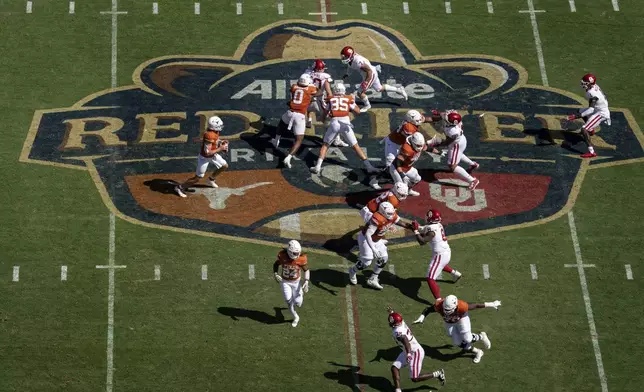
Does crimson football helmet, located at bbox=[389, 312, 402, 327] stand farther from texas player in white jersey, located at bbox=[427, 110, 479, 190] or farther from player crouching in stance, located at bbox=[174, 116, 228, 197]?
player crouching in stance, located at bbox=[174, 116, 228, 197]

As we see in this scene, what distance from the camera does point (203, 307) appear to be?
37.9 m

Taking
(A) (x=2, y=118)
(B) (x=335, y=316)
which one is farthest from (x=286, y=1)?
(B) (x=335, y=316)

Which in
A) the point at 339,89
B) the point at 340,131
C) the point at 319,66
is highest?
the point at 319,66

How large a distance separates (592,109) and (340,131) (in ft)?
21.7

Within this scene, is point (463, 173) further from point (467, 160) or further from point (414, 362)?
point (414, 362)

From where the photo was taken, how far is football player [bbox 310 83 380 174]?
40.7 metres

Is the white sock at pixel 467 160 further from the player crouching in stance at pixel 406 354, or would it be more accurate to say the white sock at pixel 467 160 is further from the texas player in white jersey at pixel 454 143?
the player crouching in stance at pixel 406 354

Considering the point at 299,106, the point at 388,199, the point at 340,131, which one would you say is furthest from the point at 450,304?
the point at 299,106

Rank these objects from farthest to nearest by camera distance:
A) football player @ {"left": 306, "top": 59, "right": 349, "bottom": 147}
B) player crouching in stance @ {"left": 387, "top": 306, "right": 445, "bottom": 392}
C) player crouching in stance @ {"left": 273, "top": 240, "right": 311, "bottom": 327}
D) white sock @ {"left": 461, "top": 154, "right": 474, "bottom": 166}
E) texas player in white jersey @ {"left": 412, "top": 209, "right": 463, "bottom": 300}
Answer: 1. football player @ {"left": 306, "top": 59, "right": 349, "bottom": 147}
2. white sock @ {"left": 461, "top": 154, "right": 474, "bottom": 166}
3. texas player in white jersey @ {"left": 412, "top": 209, "right": 463, "bottom": 300}
4. player crouching in stance @ {"left": 273, "top": 240, "right": 311, "bottom": 327}
5. player crouching in stance @ {"left": 387, "top": 306, "right": 445, "bottom": 392}

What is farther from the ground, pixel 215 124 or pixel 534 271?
pixel 215 124

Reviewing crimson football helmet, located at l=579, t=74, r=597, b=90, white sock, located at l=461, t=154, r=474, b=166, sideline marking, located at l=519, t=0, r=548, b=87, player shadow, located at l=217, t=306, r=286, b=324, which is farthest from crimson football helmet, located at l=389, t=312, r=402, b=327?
sideline marking, located at l=519, t=0, r=548, b=87

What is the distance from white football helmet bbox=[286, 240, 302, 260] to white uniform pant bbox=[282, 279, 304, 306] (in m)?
0.77

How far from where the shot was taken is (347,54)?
4238 centimetres

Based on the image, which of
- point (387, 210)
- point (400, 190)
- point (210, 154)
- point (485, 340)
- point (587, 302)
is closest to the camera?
point (485, 340)
